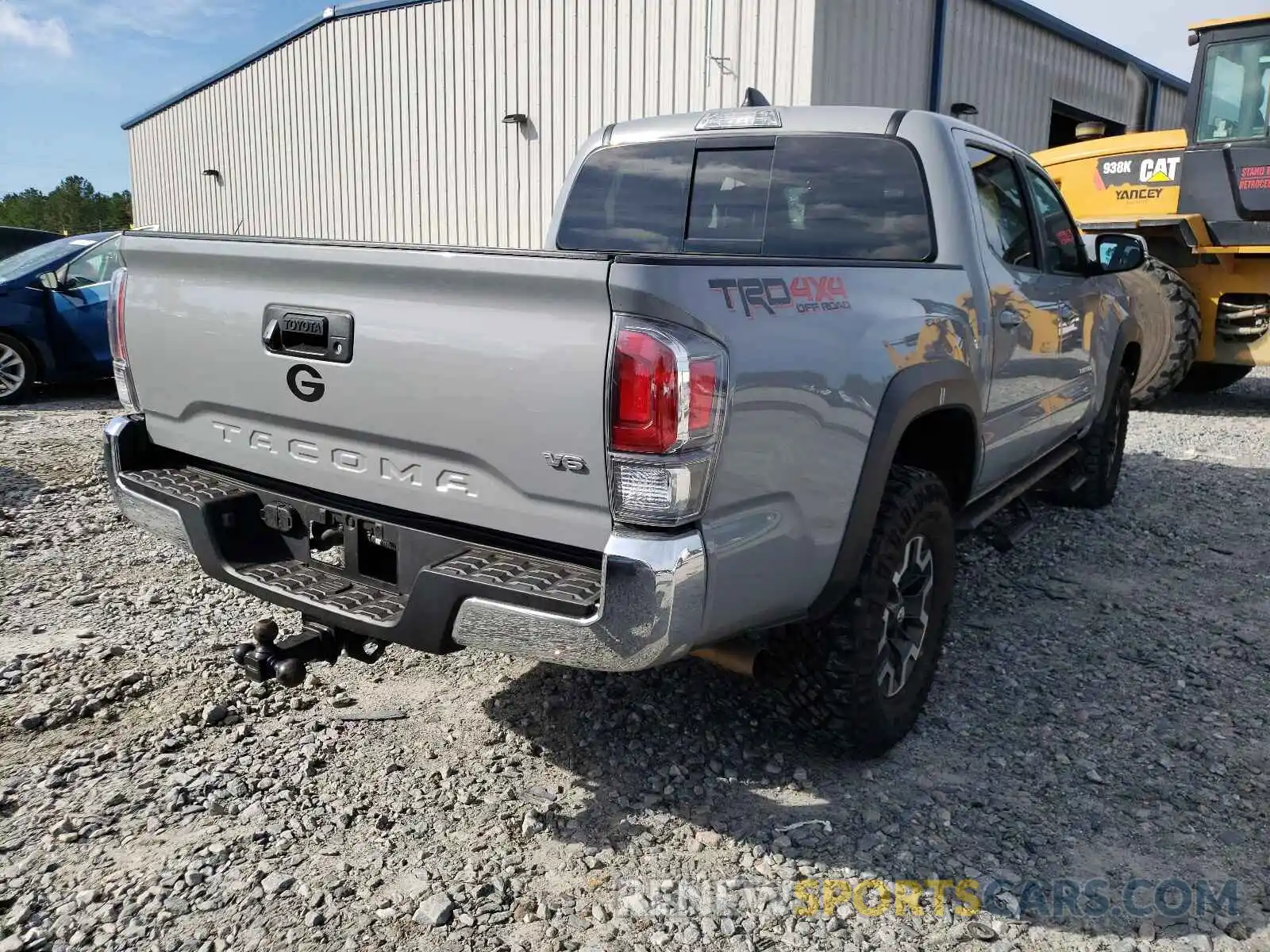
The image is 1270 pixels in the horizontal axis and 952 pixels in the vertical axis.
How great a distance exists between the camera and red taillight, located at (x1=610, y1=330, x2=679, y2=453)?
2.10m

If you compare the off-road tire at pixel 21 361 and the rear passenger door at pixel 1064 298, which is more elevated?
the rear passenger door at pixel 1064 298

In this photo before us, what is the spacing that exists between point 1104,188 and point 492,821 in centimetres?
919

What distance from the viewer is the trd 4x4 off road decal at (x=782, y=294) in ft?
7.40

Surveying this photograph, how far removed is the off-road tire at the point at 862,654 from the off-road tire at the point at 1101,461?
2.98 metres

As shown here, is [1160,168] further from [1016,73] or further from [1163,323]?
[1016,73]

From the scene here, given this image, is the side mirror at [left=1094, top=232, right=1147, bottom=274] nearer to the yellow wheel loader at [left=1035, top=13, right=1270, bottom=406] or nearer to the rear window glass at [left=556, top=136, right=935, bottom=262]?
the rear window glass at [left=556, top=136, right=935, bottom=262]

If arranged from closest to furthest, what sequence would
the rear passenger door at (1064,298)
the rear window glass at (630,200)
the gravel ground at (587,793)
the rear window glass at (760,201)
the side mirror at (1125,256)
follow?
the gravel ground at (587,793) < the rear window glass at (760,201) < the rear window glass at (630,200) < the rear passenger door at (1064,298) < the side mirror at (1125,256)

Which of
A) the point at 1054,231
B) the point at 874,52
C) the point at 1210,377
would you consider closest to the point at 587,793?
the point at 1054,231

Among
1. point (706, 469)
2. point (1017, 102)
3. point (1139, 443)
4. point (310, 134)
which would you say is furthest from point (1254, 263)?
point (310, 134)

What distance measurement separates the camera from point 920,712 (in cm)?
338

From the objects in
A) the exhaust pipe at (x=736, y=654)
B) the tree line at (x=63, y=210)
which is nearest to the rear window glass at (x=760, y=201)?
the exhaust pipe at (x=736, y=654)

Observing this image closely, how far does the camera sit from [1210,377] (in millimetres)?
10625

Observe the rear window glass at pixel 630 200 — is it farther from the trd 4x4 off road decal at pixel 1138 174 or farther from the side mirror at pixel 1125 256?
the trd 4x4 off road decal at pixel 1138 174

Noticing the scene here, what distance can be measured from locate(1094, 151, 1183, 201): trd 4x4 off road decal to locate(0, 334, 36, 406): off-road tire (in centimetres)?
1006
